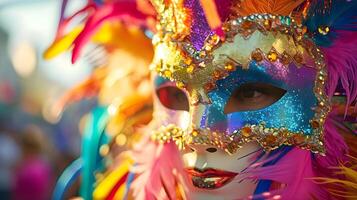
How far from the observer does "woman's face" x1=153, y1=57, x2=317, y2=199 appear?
1620 mm

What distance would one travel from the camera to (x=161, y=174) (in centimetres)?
185

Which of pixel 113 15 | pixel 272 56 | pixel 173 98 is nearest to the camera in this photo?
pixel 272 56

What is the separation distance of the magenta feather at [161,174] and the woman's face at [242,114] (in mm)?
129

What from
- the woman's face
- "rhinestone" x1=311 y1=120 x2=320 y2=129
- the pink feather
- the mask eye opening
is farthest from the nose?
the pink feather

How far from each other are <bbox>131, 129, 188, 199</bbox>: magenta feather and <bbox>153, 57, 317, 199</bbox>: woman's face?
0.42 feet

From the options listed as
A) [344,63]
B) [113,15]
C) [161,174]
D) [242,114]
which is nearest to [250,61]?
[242,114]

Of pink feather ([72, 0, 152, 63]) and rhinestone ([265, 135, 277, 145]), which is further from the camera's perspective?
pink feather ([72, 0, 152, 63])

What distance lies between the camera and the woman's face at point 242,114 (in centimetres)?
162

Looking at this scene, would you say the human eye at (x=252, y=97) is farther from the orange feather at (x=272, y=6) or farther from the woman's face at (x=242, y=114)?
the orange feather at (x=272, y=6)

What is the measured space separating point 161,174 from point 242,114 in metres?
0.33

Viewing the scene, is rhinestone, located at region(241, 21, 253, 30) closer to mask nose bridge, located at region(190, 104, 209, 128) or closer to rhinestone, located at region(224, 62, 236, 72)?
rhinestone, located at region(224, 62, 236, 72)

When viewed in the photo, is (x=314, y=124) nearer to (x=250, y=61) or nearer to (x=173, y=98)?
(x=250, y=61)

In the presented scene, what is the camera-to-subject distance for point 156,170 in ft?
6.09

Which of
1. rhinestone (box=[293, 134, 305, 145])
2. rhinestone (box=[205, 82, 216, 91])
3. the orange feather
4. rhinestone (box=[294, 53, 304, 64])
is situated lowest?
rhinestone (box=[293, 134, 305, 145])
